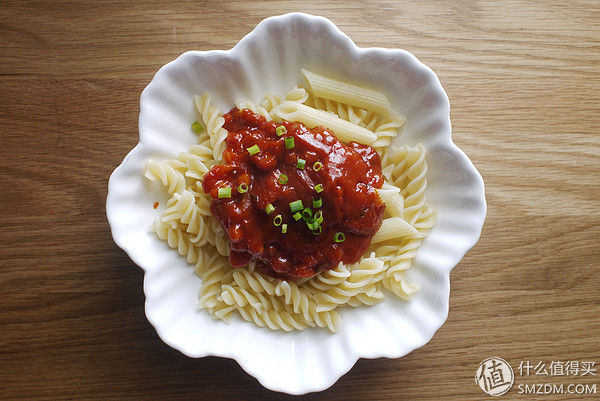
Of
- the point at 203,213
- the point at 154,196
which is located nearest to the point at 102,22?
the point at 154,196

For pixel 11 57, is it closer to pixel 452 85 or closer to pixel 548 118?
pixel 452 85

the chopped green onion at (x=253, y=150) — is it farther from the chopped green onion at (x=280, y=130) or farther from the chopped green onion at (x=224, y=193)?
the chopped green onion at (x=224, y=193)

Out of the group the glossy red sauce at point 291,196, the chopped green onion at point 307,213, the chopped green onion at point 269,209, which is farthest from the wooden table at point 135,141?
the chopped green onion at point 307,213

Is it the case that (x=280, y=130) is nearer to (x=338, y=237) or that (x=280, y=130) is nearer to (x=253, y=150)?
(x=253, y=150)

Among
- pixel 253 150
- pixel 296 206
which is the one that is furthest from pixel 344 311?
pixel 253 150

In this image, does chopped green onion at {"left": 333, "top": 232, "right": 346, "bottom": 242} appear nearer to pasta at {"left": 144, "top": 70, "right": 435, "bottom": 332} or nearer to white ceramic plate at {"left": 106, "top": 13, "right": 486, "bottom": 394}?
pasta at {"left": 144, "top": 70, "right": 435, "bottom": 332}
